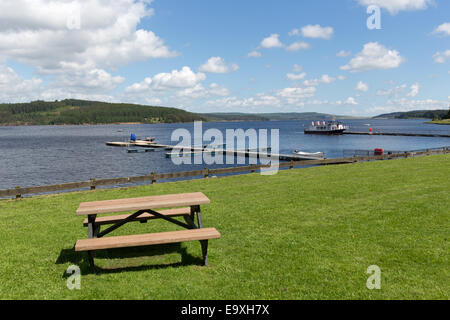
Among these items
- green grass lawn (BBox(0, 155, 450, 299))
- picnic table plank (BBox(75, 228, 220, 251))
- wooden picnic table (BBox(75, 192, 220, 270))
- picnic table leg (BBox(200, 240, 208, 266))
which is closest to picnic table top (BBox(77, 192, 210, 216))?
wooden picnic table (BBox(75, 192, 220, 270))

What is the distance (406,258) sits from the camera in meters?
5.85

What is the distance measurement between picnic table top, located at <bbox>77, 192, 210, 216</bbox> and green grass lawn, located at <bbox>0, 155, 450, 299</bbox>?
1.09 m

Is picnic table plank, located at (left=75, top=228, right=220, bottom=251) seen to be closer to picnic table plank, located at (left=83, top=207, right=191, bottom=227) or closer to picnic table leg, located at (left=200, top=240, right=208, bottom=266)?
picnic table leg, located at (left=200, top=240, right=208, bottom=266)

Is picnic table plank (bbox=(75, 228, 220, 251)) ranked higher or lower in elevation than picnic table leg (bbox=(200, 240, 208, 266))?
higher

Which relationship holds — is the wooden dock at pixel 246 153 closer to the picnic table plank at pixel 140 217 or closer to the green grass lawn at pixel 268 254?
the green grass lawn at pixel 268 254

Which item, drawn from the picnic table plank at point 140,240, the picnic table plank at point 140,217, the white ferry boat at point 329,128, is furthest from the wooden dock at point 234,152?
the white ferry boat at point 329,128

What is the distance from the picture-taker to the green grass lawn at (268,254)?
4.98 m

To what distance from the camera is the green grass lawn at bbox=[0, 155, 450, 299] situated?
498 centimetres

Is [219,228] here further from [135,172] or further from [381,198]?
[135,172]

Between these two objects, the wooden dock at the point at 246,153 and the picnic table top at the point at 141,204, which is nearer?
the picnic table top at the point at 141,204

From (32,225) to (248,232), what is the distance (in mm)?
6147

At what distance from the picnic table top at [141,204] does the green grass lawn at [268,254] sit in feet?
3.58
